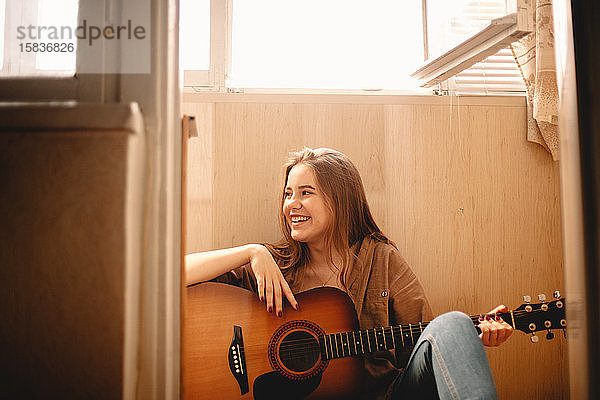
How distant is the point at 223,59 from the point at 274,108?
255 mm

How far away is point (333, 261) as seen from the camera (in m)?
1.60

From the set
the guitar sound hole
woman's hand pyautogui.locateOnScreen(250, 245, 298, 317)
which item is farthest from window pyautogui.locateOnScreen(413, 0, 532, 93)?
the guitar sound hole

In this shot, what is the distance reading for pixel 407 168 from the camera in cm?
181

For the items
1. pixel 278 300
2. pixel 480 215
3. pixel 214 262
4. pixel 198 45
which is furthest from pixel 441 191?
pixel 198 45

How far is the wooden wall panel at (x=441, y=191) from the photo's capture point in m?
1.74

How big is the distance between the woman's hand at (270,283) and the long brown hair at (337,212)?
14 centimetres

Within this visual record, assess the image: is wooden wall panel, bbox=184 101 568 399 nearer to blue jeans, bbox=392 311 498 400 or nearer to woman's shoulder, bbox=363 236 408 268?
woman's shoulder, bbox=363 236 408 268

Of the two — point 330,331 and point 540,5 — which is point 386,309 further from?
point 540,5

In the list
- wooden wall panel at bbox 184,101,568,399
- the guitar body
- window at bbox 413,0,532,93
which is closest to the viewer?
window at bbox 413,0,532,93

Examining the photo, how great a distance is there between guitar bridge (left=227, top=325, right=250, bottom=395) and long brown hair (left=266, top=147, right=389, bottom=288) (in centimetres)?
28

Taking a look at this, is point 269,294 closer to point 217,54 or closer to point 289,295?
→ point 289,295

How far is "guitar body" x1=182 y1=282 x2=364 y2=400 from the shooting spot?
1.36 metres

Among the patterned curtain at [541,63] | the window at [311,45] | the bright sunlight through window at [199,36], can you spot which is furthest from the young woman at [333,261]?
the patterned curtain at [541,63]

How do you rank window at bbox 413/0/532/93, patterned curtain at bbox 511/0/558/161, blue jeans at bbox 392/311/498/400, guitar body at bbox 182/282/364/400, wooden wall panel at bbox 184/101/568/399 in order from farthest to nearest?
wooden wall panel at bbox 184/101/568/399, patterned curtain at bbox 511/0/558/161, guitar body at bbox 182/282/364/400, window at bbox 413/0/532/93, blue jeans at bbox 392/311/498/400
